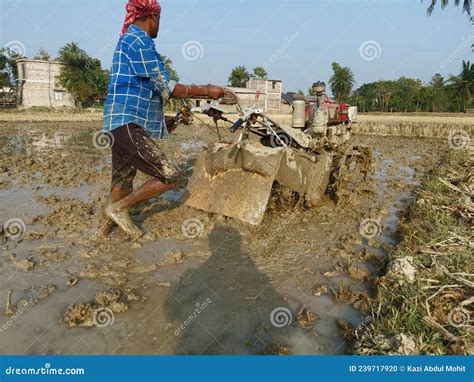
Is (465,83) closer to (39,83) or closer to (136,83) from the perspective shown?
(39,83)

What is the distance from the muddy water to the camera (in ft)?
7.73

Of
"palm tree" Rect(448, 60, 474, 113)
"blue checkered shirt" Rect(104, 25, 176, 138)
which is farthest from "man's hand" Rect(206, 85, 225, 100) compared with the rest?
"palm tree" Rect(448, 60, 474, 113)

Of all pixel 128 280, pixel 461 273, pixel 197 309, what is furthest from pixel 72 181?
pixel 461 273

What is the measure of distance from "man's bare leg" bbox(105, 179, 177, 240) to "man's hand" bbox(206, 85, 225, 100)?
0.91 meters

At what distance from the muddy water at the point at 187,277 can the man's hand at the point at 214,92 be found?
4.75 ft

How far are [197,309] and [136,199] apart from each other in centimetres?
142

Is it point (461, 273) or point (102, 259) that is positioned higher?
point (461, 273)

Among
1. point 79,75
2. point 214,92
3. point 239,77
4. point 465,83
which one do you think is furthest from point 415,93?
point 214,92

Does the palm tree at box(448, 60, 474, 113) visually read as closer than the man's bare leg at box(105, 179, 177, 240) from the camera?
No

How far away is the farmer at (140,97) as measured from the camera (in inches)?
128

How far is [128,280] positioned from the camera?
10.0ft

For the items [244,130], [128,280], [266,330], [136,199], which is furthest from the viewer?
[244,130]

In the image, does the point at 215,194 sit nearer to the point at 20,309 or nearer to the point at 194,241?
the point at 194,241

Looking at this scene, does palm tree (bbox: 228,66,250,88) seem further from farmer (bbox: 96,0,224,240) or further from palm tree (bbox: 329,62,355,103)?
farmer (bbox: 96,0,224,240)
